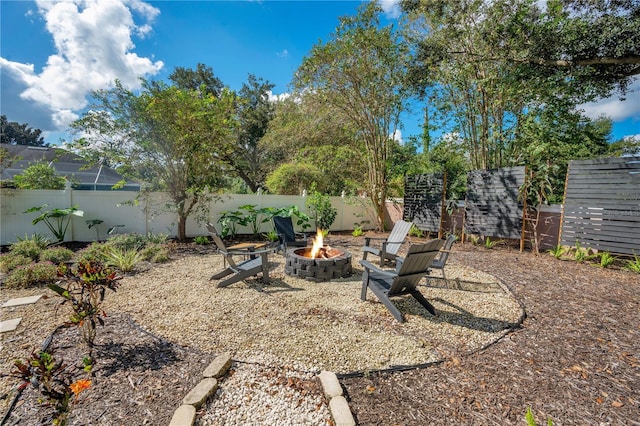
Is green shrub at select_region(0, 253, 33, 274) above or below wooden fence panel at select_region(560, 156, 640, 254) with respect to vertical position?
below

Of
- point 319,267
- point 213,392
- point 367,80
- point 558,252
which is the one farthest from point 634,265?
point 367,80

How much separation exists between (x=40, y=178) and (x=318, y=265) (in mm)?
7941

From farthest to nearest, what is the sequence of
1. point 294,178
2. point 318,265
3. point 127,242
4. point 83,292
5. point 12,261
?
point 294,178, point 127,242, point 12,261, point 318,265, point 83,292

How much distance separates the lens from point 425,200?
9.32 meters

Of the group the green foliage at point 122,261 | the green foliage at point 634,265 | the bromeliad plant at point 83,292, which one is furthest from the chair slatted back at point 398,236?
the green foliage at point 122,261

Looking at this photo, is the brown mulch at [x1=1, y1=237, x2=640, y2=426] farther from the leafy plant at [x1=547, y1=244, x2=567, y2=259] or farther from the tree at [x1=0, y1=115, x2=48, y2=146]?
the tree at [x1=0, y1=115, x2=48, y2=146]

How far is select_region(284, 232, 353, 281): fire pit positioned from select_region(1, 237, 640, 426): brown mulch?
2.32m

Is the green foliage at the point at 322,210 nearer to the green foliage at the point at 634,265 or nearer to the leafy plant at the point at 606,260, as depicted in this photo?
the leafy plant at the point at 606,260

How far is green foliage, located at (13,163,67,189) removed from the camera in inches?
280

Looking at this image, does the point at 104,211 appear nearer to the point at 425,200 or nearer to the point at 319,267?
the point at 319,267

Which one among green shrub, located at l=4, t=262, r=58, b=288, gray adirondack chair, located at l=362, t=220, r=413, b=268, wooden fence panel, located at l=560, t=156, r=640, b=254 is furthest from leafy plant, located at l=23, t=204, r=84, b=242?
wooden fence panel, located at l=560, t=156, r=640, b=254

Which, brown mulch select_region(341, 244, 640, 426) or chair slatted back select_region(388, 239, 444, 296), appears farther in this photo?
chair slatted back select_region(388, 239, 444, 296)

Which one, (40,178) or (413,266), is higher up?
(40,178)

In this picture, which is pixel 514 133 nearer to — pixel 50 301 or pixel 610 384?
pixel 610 384
